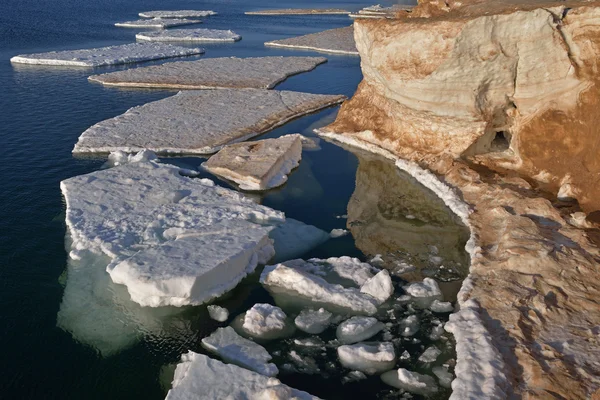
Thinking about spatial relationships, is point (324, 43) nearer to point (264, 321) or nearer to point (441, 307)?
point (441, 307)

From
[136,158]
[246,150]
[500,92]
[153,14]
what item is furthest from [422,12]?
[153,14]

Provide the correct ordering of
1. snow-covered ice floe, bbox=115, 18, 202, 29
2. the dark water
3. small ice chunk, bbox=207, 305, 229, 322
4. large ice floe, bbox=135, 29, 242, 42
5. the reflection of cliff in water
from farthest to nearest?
snow-covered ice floe, bbox=115, 18, 202, 29 → large ice floe, bbox=135, 29, 242, 42 → the reflection of cliff in water → small ice chunk, bbox=207, 305, 229, 322 → the dark water

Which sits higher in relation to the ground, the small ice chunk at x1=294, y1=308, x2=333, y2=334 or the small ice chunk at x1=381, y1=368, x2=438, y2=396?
the small ice chunk at x1=294, y1=308, x2=333, y2=334

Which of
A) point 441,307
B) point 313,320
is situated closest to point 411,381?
point 313,320

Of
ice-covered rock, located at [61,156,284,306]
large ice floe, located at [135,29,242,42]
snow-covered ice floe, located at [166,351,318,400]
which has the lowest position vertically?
snow-covered ice floe, located at [166,351,318,400]

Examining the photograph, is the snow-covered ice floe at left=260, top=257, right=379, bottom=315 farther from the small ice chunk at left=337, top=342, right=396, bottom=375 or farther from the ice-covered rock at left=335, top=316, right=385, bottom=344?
the small ice chunk at left=337, top=342, right=396, bottom=375

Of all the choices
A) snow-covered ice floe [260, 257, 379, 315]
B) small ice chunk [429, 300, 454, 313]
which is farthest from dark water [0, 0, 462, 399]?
small ice chunk [429, 300, 454, 313]

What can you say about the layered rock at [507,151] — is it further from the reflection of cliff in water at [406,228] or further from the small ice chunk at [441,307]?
the reflection of cliff in water at [406,228]

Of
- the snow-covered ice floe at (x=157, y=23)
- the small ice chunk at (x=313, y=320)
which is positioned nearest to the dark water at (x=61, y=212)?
the small ice chunk at (x=313, y=320)
